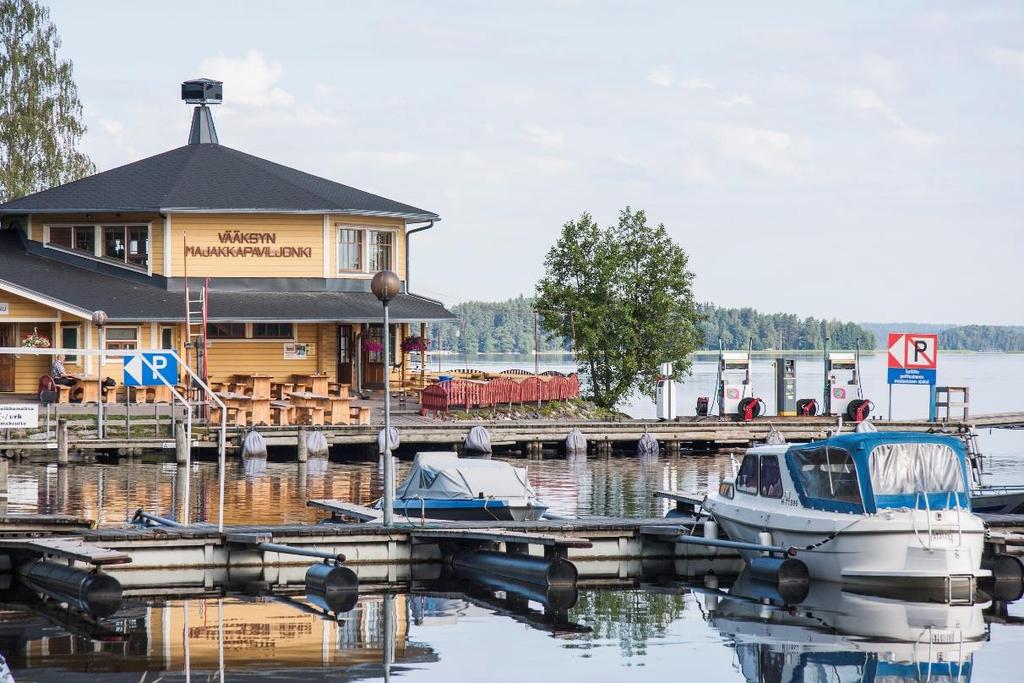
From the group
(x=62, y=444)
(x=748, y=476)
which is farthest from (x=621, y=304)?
(x=748, y=476)

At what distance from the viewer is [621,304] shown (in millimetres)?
63562

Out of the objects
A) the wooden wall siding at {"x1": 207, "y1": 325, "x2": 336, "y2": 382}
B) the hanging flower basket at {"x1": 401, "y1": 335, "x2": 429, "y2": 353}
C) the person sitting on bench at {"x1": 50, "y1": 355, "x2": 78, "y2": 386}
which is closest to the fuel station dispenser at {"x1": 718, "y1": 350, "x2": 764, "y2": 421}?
the hanging flower basket at {"x1": 401, "y1": 335, "x2": 429, "y2": 353}

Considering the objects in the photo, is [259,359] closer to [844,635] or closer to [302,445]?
[302,445]

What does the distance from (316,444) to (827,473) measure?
2401 cm

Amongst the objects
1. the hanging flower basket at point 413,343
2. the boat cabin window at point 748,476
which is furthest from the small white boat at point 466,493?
the hanging flower basket at point 413,343

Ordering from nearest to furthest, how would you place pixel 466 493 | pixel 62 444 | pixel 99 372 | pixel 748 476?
pixel 748 476 < pixel 466 493 < pixel 62 444 < pixel 99 372

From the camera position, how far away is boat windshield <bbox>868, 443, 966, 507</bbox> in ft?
86.4

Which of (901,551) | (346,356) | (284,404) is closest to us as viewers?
(901,551)

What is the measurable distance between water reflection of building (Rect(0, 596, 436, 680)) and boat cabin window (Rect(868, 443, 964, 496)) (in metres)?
7.84

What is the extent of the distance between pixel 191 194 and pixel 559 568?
33804 mm

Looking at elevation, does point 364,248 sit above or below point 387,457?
above

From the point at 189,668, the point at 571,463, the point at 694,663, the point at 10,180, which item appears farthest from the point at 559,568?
the point at 10,180

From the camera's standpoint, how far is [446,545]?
1114 inches

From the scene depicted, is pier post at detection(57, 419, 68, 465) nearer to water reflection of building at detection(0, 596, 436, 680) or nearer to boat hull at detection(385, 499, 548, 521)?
boat hull at detection(385, 499, 548, 521)
